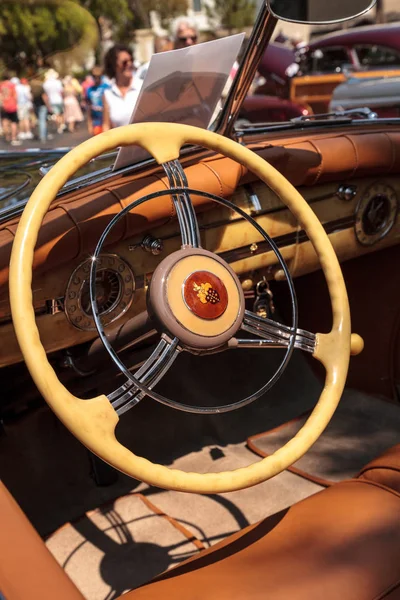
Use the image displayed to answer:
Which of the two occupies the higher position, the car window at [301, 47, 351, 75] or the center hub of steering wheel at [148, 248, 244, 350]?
the center hub of steering wheel at [148, 248, 244, 350]

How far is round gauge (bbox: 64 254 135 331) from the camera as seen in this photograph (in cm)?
156

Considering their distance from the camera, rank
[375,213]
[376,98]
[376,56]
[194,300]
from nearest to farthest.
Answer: [194,300] → [375,213] → [376,98] → [376,56]

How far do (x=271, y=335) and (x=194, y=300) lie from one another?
0.74 ft

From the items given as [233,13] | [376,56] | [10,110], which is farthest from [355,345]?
[233,13]

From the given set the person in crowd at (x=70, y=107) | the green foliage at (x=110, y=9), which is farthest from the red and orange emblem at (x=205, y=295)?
the green foliage at (x=110, y=9)

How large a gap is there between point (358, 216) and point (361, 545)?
118 centimetres

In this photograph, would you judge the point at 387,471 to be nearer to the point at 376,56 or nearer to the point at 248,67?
the point at 248,67

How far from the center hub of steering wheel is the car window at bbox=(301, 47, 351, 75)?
810 cm

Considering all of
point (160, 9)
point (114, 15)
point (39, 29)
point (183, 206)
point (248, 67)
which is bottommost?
point (183, 206)

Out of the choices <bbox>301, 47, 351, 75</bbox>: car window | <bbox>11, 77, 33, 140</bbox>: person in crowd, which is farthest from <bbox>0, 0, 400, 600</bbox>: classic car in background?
<bbox>11, 77, 33, 140</bbox>: person in crowd

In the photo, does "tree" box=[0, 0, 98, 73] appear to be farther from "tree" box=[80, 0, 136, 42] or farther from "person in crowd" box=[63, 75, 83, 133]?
"person in crowd" box=[63, 75, 83, 133]

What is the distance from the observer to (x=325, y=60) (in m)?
9.03

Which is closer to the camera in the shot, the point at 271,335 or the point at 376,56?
the point at 271,335

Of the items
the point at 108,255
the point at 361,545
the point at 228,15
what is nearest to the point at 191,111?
the point at 108,255
